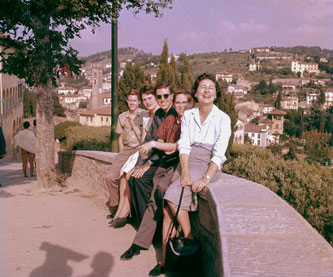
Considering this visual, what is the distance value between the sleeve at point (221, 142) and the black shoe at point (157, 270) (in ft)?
3.46

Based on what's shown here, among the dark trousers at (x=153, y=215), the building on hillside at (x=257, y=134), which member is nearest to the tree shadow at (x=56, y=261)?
the dark trousers at (x=153, y=215)

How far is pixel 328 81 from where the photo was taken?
16525 centimetres

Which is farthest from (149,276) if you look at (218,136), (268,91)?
(268,91)

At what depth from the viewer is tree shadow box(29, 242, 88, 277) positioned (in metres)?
3.41

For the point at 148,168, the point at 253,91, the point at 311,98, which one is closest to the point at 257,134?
the point at 311,98

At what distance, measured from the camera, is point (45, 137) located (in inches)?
278

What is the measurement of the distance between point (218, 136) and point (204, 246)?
0.99 meters

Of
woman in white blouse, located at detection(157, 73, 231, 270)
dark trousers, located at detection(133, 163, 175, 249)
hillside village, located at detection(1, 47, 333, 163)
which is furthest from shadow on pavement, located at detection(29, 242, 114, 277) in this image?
hillside village, located at detection(1, 47, 333, 163)

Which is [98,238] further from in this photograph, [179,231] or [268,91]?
[268,91]

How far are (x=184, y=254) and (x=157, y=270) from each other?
450 millimetres

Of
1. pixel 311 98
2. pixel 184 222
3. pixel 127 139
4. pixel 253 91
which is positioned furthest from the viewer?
pixel 253 91

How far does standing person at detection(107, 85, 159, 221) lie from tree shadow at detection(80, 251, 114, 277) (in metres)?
0.74

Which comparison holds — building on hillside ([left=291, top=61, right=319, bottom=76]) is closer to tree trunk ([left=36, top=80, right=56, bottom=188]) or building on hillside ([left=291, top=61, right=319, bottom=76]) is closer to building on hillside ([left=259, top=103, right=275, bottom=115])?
building on hillside ([left=259, top=103, right=275, bottom=115])

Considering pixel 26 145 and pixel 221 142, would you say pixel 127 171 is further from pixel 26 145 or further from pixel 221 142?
pixel 26 145
